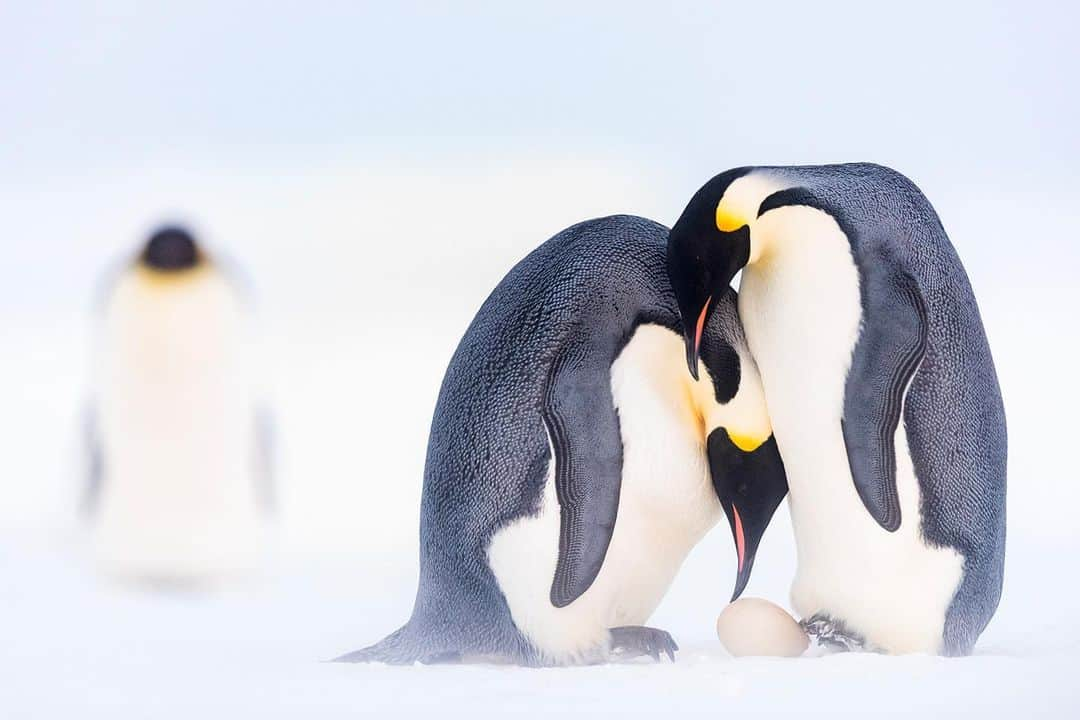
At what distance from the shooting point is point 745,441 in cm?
247

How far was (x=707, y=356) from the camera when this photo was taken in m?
2.49

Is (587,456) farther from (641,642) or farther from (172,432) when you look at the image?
(172,432)

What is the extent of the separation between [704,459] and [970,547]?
46 cm

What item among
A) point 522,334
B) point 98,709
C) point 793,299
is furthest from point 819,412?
point 98,709

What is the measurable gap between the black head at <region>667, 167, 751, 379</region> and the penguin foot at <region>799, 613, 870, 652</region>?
481mm

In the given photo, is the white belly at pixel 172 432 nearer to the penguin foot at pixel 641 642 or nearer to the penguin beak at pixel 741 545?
the penguin foot at pixel 641 642

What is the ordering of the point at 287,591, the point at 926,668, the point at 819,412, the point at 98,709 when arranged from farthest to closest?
the point at 287,591, the point at 819,412, the point at 926,668, the point at 98,709

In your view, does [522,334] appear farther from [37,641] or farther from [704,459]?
[37,641]

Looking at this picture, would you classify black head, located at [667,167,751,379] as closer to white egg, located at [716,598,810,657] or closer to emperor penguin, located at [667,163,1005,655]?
emperor penguin, located at [667,163,1005,655]

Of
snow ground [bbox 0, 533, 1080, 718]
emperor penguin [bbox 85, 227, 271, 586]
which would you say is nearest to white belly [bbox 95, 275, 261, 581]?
emperor penguin [bbox 85, 227, 271, 586]

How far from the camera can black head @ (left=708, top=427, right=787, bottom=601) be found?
A: 2.48 metres

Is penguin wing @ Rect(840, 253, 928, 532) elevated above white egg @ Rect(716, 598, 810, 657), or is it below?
above

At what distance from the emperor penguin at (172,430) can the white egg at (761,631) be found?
1743 millimetres

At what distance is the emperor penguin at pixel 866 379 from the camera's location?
2.38 metres
